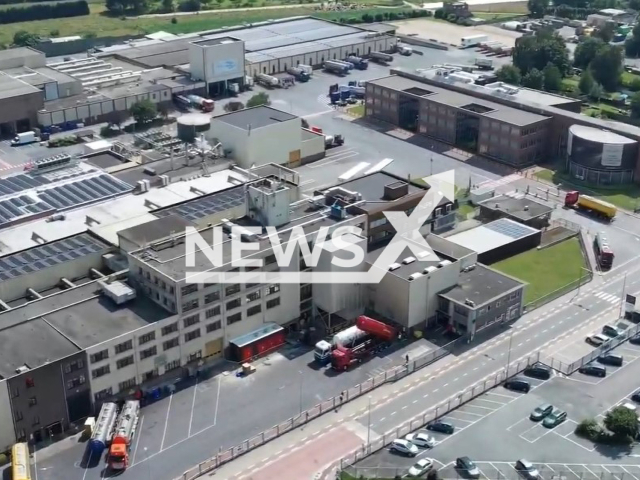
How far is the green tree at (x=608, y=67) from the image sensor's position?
3856 inches

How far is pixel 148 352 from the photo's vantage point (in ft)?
144

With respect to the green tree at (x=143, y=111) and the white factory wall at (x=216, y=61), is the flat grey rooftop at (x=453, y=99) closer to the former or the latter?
the white factory wall at (x=216, y=61)

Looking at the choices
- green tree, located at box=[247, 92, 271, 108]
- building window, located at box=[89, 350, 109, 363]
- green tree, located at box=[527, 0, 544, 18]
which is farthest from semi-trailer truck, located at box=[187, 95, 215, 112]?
green tree, located at box=[527, 0, 544, 18]

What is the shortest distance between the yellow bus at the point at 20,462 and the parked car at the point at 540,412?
23716mm

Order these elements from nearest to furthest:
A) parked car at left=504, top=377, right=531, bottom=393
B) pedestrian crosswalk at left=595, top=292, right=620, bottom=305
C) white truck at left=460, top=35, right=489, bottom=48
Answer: parked car at left=504, top=377, right=531, bottom=393, pedestrian crosswalk at left=595, top=292, right=620, bottom=305, white truck at left=460, top=35, right=489, bottom=48

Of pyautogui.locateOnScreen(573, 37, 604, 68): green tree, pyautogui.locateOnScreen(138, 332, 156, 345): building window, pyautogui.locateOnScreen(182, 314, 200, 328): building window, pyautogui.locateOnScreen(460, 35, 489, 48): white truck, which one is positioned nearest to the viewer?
pyautogui.locateOnScreen(138, 332, 156, 345): building window

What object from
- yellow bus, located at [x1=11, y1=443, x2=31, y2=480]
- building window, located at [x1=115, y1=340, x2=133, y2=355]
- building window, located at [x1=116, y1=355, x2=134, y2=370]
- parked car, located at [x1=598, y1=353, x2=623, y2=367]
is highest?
building window, located at [x1=115, y1=340, x2=133, y2=355]

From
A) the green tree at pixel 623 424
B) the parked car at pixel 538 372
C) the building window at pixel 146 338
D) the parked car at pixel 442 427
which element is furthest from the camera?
the parked car at pixel 538 372

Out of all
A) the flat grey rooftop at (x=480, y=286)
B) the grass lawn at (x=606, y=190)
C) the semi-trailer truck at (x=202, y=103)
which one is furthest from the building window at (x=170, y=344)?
the semi-trailer truck at (x=202, y=103)

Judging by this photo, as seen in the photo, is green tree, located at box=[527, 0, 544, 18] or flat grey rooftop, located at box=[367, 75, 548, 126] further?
green tree, located at box=[527, 0, 544, 18]

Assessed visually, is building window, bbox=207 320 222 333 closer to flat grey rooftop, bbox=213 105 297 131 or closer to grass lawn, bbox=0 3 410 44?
flat grey rooftop, bbox=213 105 297 131

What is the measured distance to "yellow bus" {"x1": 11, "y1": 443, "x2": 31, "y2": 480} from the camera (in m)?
37.2

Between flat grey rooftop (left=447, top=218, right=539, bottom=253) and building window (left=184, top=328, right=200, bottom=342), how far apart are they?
20.7 metres

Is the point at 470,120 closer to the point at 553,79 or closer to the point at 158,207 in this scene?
the point at 553,79
